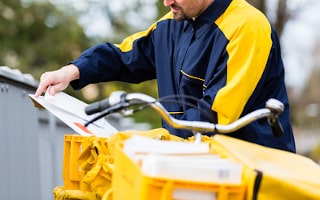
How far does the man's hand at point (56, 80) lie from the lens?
427 cm

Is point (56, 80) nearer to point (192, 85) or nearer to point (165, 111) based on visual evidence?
point (192, 85)

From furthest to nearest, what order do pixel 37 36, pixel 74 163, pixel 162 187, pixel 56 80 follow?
pixel 37 36 → pixel 56 80 → pixel 74 163 → pixel 162 187

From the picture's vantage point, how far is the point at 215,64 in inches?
161

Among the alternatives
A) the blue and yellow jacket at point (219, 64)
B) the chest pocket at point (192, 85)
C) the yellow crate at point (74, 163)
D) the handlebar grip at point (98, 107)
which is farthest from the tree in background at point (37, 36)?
the handlebar grip at point (98, 107)

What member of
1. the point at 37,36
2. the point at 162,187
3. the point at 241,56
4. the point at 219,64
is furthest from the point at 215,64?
the point at 37,36

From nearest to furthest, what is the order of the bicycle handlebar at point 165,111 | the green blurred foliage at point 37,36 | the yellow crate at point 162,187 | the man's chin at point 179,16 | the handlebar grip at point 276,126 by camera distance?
the yellow crate at point 162,187
the bicycle handlebar at point 165,111
the handlebar grip at point 276,126
the man's chin at point 179,16
the green blurred foliage at point 37,36

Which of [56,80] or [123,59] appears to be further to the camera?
[123,59]

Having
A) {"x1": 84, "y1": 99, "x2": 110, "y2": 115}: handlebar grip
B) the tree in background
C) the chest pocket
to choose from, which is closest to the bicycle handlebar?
{"x1": 84, "y1": 99, "x2": 110, "y2": 115}: handlebar grip

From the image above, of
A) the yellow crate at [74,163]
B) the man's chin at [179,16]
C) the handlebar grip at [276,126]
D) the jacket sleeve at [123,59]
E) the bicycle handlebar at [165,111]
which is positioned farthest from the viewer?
the jacket sleeve at [123,59]

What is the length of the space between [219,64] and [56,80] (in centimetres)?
90

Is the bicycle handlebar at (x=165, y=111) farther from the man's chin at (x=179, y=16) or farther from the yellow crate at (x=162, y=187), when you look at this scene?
the man's chin at (x=179, y=16)

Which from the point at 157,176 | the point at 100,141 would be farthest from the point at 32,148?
the point at 157,176

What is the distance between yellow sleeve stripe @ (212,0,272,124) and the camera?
151 inches

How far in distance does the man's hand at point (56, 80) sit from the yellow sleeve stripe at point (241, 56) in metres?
0.89
